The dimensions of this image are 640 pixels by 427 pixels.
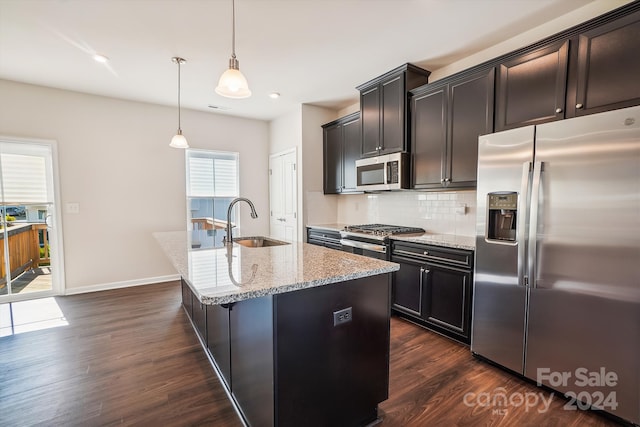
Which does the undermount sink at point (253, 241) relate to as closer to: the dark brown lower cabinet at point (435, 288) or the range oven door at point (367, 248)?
the range oven door at point (367, 248)

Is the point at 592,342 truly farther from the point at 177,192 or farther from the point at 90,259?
the point at 90,259

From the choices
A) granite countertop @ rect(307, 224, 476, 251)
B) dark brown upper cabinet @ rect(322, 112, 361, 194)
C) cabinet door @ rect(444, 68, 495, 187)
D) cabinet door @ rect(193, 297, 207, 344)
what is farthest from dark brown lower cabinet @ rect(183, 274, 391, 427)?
dark brown upper cabinet @ rect(322, 112, 361, 194)

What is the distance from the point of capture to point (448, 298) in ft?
8.39

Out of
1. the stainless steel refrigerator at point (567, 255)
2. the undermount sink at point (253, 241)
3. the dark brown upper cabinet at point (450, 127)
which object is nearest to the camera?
the stainless steel refrigerator at point (567, 255)

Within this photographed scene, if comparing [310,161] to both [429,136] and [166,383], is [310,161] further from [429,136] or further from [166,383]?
[166,383]

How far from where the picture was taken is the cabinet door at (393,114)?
315 centimetres

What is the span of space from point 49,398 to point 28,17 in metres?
2.81

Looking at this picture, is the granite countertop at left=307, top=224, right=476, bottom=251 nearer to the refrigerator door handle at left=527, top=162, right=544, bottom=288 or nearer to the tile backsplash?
the tile backsplash

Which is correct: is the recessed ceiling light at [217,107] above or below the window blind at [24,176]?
above

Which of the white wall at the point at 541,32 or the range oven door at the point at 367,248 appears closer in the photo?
the white wall at the point at 541,32

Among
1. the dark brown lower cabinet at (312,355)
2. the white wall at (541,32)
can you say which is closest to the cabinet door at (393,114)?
the white wall at (541,32)

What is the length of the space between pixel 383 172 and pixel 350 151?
2.65 ft

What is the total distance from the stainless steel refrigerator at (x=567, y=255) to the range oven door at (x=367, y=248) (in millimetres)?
1025

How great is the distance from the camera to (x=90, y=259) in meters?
3.98
